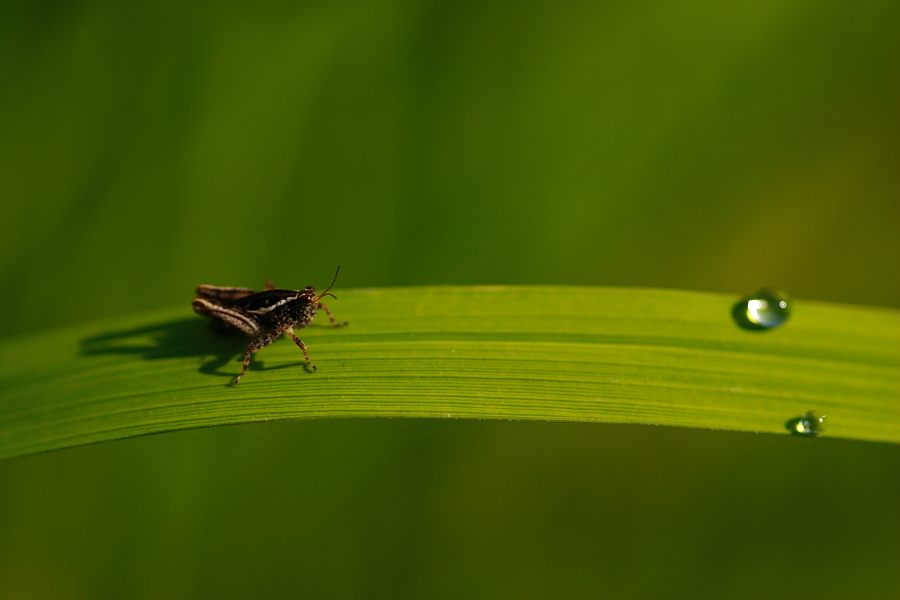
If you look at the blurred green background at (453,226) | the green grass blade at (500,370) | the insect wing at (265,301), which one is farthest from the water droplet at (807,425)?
the insect wing at (265,301)

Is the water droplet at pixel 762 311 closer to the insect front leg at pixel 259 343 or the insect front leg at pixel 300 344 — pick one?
the insect front leg at pixel 300 344

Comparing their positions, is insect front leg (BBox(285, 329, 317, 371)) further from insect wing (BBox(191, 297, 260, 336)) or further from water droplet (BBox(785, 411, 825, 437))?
water droplet (BBox(785, 411, 825, 437))

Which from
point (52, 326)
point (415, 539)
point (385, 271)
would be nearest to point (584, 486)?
point (415, 539)

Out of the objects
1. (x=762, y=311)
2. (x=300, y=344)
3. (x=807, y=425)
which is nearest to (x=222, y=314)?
(x=300, y=344)

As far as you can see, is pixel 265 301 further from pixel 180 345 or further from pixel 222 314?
pixel 180 345

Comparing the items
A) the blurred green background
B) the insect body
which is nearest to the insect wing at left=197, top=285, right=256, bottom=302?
the insect body
